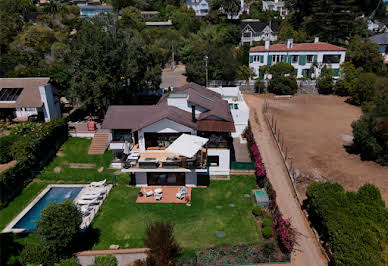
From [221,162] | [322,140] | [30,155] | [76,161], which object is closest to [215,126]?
[221,162]

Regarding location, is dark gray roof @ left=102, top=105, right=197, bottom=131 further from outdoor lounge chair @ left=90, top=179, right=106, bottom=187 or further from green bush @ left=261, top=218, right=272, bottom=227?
green bush @ left=261, top=218, right=272, bottom=227

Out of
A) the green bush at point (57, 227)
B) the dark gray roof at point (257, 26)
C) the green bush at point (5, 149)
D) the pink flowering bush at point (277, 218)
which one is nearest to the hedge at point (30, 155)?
the green bush at point (5, 149)

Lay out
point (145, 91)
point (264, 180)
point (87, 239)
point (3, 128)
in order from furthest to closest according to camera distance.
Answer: point (145, 91)
point (3, 128)
point (264, 180)
point (87, 239)

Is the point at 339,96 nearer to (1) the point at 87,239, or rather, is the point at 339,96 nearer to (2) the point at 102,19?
(2) the point at 102,19

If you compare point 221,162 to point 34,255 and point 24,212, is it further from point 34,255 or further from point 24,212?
point 24,212

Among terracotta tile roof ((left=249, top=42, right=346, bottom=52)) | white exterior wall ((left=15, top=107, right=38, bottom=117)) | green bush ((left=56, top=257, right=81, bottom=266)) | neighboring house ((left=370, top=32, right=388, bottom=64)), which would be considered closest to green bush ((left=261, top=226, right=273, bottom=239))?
green bush ((left=56, top=257, right=81, bottom=266))

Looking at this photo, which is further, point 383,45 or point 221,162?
point 383,45

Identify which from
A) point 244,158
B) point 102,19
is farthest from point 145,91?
point 244,158

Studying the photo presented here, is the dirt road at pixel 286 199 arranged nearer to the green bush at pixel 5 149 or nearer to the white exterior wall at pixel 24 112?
the green bush at pixel 5 149
